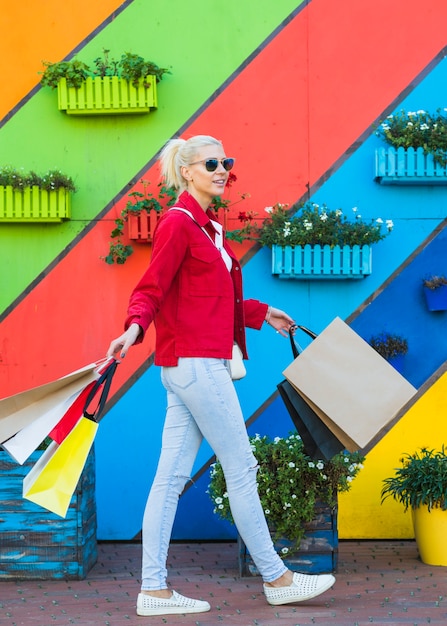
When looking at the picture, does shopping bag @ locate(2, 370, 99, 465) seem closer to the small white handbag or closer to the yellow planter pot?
the small white handbag

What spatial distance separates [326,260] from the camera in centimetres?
488

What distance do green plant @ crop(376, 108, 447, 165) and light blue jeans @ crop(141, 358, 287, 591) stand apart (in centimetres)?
183

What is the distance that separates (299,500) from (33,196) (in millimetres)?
2068

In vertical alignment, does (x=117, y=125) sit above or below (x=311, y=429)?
above

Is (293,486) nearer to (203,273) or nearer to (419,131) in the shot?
(203,273)

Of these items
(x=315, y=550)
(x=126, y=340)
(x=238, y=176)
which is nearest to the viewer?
(x=126, y=340)

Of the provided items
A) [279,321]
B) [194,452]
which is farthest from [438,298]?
[194,452]

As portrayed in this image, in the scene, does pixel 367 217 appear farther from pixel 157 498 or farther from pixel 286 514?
pixel 157 498

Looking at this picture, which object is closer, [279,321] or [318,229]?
[279,321]

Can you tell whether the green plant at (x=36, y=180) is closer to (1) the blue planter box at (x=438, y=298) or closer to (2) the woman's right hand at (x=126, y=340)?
(2) the woman's right hand at (x=126, y=340)

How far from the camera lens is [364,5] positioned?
5.04 meters

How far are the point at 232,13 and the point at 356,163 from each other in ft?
3.40

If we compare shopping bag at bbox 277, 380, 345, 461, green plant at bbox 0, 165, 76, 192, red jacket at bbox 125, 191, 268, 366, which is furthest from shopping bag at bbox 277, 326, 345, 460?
green plant at bbox 0, 165, 76, 192

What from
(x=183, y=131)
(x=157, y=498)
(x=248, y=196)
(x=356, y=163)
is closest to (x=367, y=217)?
(x=356, y=163)
